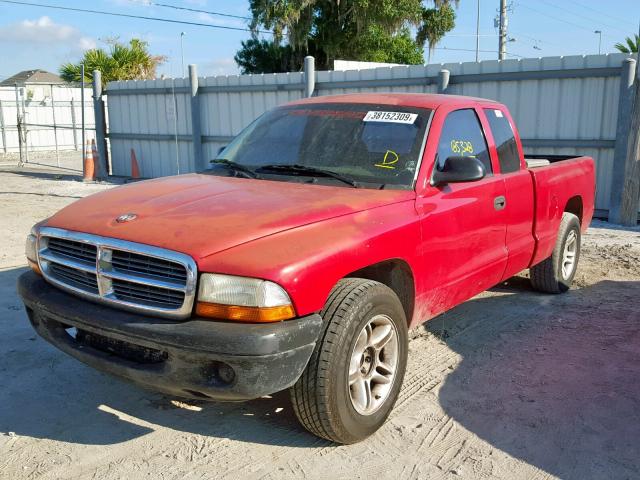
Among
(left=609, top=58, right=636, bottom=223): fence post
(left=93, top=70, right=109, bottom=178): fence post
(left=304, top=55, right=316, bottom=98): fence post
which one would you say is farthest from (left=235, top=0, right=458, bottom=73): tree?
(left=609, top=58, right=636, bottom=223): fence post

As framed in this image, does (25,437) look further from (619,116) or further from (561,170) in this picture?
(619,116)

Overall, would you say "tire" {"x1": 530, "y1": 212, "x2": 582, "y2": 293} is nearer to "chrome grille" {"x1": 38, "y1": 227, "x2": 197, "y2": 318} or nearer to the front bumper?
the front bumper

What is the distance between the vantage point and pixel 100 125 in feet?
54.2

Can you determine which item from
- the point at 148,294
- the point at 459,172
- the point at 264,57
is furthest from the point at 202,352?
the point at 264,57

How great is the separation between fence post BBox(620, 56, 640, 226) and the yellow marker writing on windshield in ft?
21.7

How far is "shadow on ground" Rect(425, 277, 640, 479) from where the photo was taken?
3377mm

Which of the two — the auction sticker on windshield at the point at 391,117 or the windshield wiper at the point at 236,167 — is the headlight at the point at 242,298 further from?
the auction sticker on windshield at the point at 391,117

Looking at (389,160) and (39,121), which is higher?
(389,160)

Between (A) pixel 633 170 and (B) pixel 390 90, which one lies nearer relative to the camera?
(A) pixel 633 170

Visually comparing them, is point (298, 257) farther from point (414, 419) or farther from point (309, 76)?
point (309, 76)

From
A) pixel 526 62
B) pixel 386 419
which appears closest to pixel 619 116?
pixel 526 62

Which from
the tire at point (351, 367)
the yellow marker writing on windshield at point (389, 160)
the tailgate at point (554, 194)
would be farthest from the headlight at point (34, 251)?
the tailgate at point (554, 194)

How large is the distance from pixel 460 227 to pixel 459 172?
0.40m

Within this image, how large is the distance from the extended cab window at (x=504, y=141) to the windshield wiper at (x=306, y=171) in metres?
1.52
